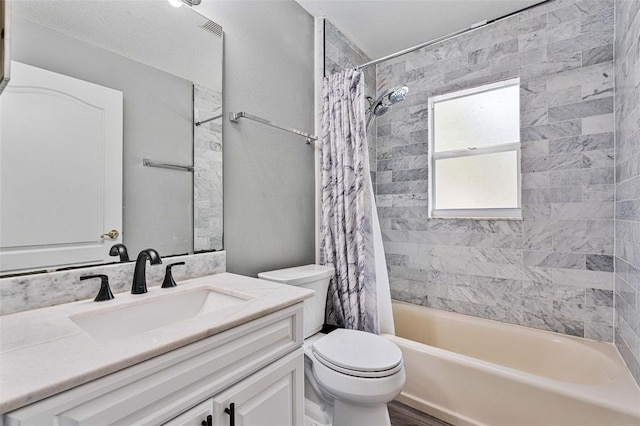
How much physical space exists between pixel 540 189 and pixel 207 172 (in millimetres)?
2066

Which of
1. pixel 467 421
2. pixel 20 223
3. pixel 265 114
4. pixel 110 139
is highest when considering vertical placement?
pixel 265 114

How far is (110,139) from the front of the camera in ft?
3.64

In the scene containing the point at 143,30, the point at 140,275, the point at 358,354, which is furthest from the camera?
the point at 358,354

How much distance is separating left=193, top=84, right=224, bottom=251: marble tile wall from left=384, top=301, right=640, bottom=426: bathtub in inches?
50.0

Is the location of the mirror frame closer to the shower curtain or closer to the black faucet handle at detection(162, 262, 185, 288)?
the black faucet handle at detection(162, 262, 185, 288)

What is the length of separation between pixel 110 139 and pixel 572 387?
220 cm

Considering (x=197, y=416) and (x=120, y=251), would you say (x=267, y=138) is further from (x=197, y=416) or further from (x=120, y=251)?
(x=197, y=416)

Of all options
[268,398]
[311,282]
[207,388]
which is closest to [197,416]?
[207,388]

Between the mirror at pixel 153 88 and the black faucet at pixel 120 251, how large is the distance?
0.02m

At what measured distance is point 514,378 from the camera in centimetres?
141

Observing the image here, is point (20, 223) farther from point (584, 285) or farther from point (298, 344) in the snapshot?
point (584, 285)

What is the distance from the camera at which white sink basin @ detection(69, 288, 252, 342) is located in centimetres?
91

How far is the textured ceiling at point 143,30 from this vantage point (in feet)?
3.35

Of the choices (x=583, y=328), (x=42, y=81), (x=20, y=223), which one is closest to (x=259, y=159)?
(x=42, y=81)
